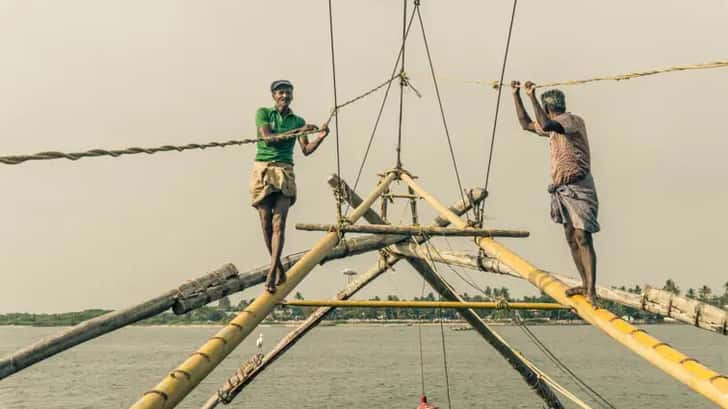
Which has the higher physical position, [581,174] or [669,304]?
[581,174]

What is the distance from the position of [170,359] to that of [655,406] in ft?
219

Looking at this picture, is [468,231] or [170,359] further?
[170,359]

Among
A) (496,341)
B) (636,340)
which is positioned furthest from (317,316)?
(636,340)

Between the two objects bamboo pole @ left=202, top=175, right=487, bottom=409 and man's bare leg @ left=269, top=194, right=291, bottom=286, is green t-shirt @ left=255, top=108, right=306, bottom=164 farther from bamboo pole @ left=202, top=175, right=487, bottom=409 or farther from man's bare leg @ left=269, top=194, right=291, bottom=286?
bamboo pole @ left=202, top=175, right=487, bottom=409

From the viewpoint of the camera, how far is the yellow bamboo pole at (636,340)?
5820 millimetres

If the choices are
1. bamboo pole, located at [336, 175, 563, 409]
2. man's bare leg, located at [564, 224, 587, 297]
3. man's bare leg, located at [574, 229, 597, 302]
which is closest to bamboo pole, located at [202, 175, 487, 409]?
bamboo pole, located at [336, 175, 563, 409]

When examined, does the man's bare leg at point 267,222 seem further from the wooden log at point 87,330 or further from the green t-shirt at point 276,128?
the wooden log at point 87,330

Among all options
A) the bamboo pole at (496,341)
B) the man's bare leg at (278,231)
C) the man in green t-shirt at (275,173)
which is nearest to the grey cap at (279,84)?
the man in green t-shirt at (275,173)

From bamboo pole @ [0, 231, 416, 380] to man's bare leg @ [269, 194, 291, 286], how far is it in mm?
1247

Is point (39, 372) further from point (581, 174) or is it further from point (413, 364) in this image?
point (581, 174)

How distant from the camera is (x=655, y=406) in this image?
47188mm

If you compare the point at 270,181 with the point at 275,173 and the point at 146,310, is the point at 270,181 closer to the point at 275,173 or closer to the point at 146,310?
the point at 275,173

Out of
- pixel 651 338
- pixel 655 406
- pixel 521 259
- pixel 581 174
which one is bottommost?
pixel 655 406

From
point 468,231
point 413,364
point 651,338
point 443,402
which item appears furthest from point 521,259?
point 413,364
